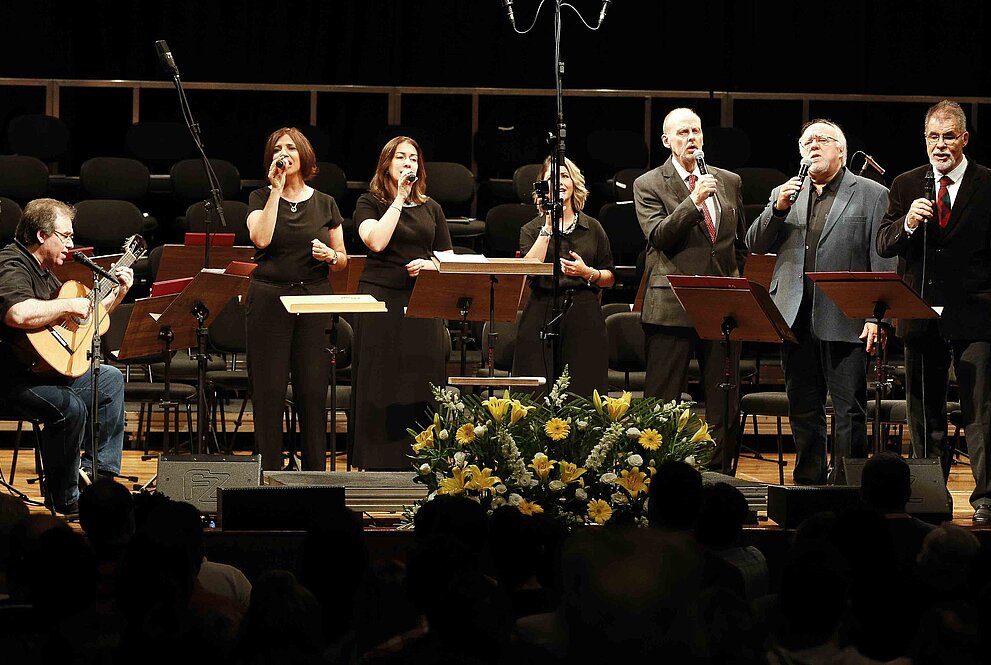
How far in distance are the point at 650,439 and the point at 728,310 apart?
1292 mm

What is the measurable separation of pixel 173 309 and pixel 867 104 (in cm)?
683

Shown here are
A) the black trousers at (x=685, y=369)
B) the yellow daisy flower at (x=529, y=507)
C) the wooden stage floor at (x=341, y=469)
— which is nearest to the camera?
the yellow daisy flower at (x=529, y=507)

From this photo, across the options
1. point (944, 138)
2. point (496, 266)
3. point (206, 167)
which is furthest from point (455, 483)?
point (206, 167)

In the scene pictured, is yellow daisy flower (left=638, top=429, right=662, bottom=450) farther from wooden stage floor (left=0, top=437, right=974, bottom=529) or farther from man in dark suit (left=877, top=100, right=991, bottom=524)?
wooden stage floor (left=0, top=437, right=974, bottom=529)

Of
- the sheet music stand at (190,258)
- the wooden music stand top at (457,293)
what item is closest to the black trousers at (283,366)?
the wooden music stand top at (457,293)

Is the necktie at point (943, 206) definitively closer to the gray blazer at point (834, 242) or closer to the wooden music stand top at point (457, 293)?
the gray blazer at point (834, 242)

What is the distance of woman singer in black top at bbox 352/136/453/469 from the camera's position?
611 centimetres

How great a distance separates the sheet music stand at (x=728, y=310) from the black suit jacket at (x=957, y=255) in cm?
59

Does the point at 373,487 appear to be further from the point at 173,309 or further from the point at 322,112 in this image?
the point at 322,112

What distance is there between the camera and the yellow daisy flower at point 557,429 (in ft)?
13.3

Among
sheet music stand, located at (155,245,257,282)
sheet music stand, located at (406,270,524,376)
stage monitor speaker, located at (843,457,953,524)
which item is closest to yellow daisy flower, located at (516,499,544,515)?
stage monitor speaker, located at (843,457,953,524)

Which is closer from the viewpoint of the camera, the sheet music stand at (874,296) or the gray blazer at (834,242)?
the sheet music stand at (874,296)

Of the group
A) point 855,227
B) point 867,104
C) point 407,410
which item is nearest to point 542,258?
point 407,410

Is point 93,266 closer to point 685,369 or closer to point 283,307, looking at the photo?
point 283,307
